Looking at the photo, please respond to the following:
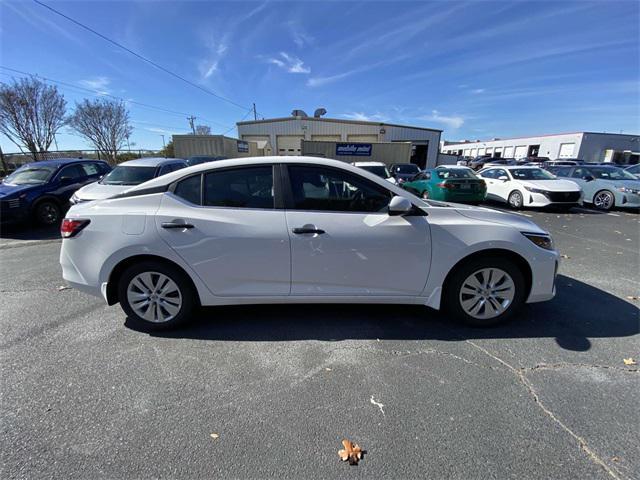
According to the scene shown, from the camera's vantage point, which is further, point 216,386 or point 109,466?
point 216,386

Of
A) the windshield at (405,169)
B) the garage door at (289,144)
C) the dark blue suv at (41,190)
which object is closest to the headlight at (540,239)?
the dark blue suv at (41,190)

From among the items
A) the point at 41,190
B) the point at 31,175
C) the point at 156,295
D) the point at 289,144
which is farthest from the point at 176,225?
the point at 289,144

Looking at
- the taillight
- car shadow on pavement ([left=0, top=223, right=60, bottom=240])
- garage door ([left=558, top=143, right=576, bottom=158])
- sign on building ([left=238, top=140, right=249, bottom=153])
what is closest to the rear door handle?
the taillight

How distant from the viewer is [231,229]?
2.63 m

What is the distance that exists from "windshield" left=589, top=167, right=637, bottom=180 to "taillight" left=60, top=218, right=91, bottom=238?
14.4 metres

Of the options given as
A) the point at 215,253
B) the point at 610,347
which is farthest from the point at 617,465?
the point at 215,253

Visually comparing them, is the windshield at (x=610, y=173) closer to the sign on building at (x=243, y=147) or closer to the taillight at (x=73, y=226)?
the taillight at (x=73, y=226)

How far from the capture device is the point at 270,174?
278 cm

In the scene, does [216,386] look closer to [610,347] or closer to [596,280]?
[610,347]

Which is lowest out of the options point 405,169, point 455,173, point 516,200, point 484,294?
point 484,294

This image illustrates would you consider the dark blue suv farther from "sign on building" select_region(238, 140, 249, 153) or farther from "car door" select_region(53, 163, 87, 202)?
"sign on building" select_region(238, 140, 249, 153)

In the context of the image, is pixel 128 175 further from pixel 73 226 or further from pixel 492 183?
pixel 492 183

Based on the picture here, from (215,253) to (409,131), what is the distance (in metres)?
31.8

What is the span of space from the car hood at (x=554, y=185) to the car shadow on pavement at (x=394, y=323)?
7.22 m
